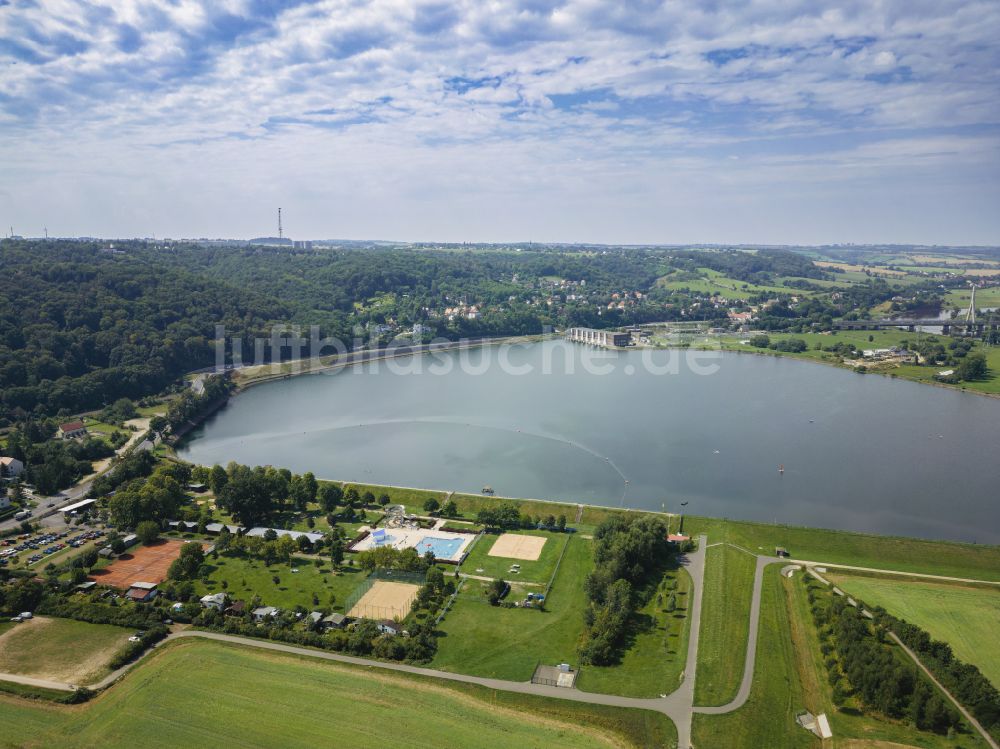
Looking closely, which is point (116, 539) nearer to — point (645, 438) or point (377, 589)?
point (377, 589)

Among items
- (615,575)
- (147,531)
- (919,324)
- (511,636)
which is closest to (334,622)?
(511,636)

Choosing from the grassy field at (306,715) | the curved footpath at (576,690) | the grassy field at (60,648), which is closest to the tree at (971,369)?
the curved footpath at (576,690)

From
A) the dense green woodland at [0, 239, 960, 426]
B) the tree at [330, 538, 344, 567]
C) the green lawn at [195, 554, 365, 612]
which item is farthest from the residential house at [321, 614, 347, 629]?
the dense green woodland at [0, 239, 960, 426]

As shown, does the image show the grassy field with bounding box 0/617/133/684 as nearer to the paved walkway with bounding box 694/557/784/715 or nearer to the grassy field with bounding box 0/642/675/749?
the grassy field with bounding box 0/642/675/749

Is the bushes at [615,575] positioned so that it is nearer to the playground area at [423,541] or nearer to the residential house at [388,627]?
the playground area at [423,541]

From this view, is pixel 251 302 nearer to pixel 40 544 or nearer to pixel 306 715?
pixel 40 544

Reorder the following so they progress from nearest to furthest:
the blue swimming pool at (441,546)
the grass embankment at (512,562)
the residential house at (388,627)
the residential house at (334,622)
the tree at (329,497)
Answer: the residential house at (388,627) < the residential house at (334,622) < the grass embankment at (512,562) < the blue swimming pool at (441,546) < the tree at (329,497)

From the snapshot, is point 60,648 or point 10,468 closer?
point 60,648
